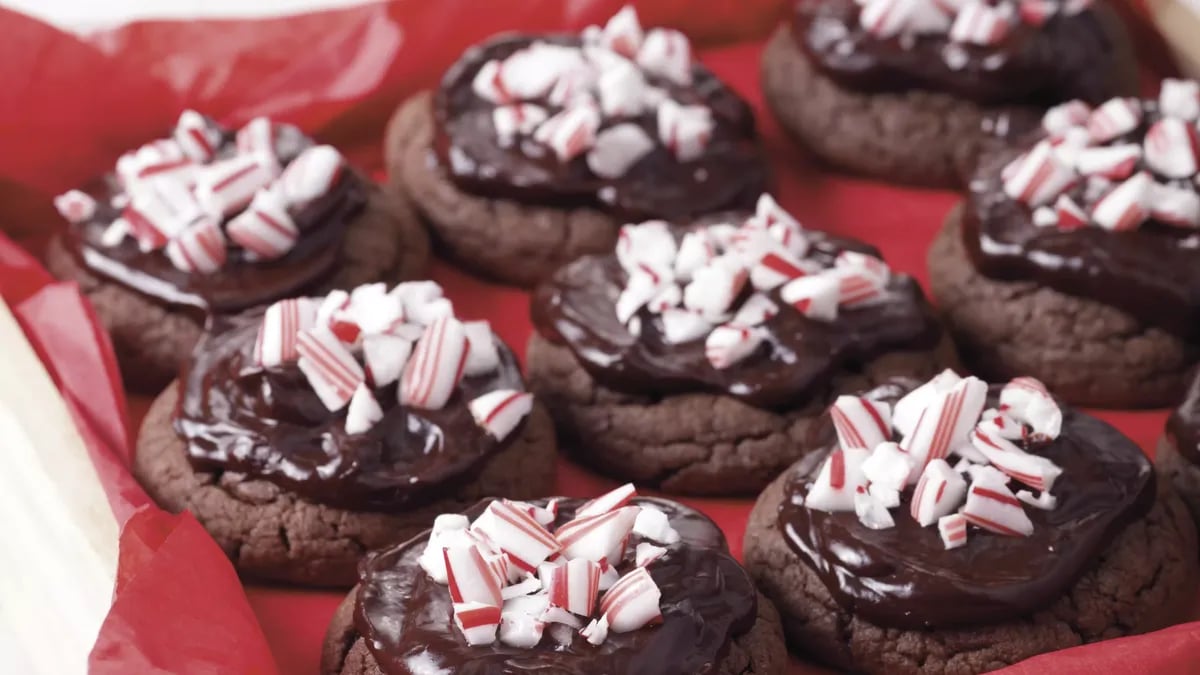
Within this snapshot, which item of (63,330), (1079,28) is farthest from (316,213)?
(1079,28)

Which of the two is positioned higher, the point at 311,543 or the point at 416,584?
the point at 416,584

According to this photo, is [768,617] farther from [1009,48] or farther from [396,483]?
[1009,48]

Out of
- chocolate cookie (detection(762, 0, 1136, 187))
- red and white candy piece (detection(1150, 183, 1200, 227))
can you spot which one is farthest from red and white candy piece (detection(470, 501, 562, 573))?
chocolate cookie (detection(762, 0, 1136, 187))

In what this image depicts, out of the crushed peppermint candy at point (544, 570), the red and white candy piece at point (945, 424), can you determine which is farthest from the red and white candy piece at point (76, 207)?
the red and white candy piece at point (945, 424)

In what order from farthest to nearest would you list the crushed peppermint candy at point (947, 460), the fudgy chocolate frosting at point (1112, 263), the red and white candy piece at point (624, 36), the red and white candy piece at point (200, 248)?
the red and white candy piece at point (624, 36) < the red and white candy piece at point (200, 248) < the fudgy chocolate frosting at point (1112, 263) < the crushed peppermint candy at point (947, 460)

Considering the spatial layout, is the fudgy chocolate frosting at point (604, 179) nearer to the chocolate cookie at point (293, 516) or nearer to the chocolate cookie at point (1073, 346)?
the chocolate cookie at point (1073, 346)

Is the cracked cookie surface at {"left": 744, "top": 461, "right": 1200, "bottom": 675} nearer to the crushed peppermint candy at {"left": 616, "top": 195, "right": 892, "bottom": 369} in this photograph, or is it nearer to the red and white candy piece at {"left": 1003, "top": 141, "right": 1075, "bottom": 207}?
the crushed peppermint candy at {"left": 616, "top": 195, "right": 892, "bottom": 369}
